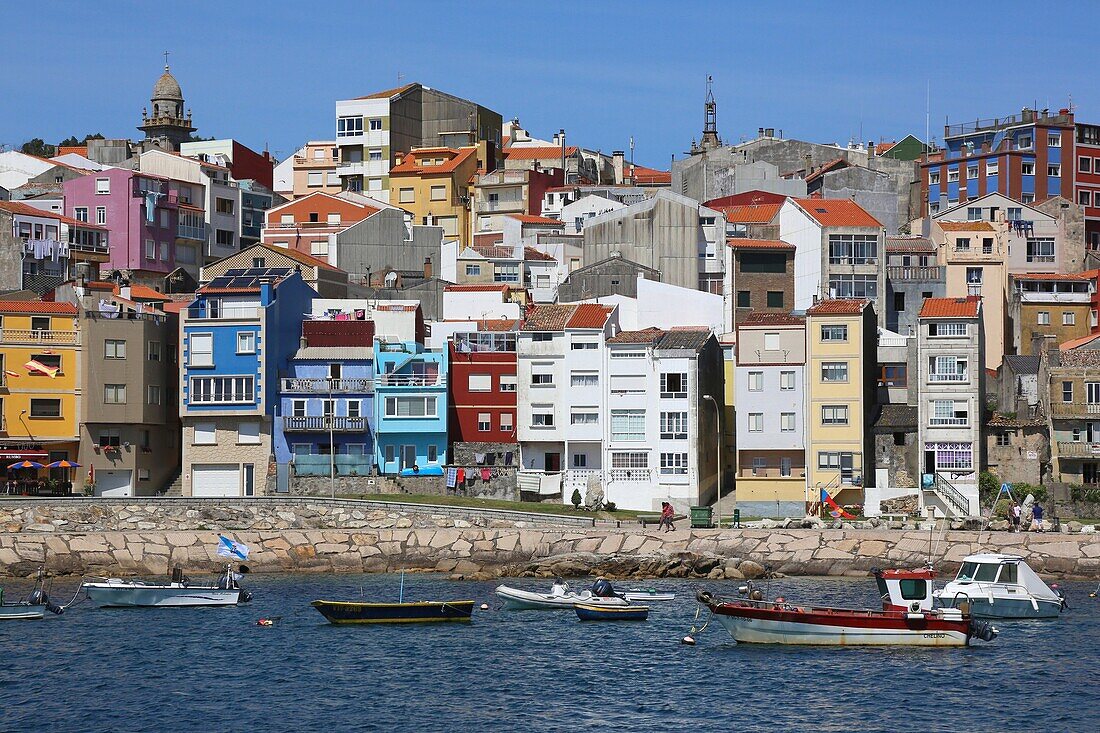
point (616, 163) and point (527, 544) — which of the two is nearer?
point (527, 544)

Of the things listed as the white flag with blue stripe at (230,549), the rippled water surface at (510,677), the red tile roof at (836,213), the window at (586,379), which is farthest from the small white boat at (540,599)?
the red tile roof at (836,213)

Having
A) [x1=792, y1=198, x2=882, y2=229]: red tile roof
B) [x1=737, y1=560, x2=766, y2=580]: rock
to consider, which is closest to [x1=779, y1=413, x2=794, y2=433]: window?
[x1=737, y1=560, x2=766, y2=580]: rock

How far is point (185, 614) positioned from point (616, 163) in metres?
103

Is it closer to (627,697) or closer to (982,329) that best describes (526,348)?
(982,329)

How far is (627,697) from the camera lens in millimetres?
55344

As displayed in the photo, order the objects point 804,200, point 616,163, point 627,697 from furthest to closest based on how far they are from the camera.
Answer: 1. point 616,163
2. point 804,200
3. point 627,697

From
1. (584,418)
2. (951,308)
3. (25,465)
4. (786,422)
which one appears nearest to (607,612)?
(584,418)

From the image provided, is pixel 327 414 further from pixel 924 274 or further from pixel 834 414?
pixel 924 274

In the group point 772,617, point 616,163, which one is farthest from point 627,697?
point 616,163

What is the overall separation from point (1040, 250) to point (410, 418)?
52.0 m

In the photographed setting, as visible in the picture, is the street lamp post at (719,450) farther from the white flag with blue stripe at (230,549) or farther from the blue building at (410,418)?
the white flag with blue stripe at (230,549)

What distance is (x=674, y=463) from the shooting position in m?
95.6

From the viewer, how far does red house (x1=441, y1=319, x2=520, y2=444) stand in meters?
98.9

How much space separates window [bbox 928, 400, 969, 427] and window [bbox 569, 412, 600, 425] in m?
19.0
